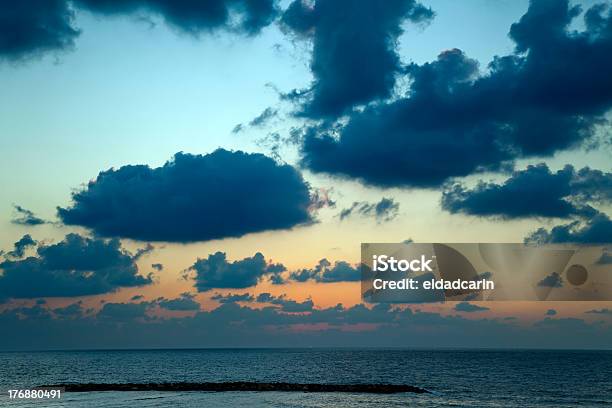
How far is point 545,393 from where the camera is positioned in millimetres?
100750

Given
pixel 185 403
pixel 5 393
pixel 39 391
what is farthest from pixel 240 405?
pixel 5 393

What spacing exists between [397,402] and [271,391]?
2288cm

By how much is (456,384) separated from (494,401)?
32.0m

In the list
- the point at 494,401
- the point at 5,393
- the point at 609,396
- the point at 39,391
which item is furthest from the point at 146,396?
the point at 609,396

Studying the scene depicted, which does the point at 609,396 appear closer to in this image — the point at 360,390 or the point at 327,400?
the point at 360,390

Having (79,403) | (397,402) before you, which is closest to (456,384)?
(397,402)

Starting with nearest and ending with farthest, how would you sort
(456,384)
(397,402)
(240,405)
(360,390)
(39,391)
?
1. (240,405)
2. (397,402)
3. (39,391)
4. (360,390)
5. (456,384)

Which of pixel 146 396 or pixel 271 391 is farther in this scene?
pixel 271 391

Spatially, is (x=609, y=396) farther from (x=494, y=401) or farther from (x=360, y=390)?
(x=360, y=390)

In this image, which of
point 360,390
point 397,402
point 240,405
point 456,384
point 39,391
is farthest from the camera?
point 456,384

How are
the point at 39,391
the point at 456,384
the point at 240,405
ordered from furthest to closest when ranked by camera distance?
the point at 456,384 < the point at 39,391 < the point at 240,405

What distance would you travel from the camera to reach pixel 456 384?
117 m

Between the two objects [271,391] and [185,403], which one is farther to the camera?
[271,391]

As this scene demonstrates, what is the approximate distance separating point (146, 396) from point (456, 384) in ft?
205
